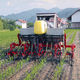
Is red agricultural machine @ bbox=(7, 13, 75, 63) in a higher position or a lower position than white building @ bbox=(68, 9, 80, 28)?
lower

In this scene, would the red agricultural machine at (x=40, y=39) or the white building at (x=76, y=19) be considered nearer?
the red agricultural machine at (x=40, y=39)

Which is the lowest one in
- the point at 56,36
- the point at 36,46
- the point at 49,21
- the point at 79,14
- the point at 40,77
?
the point at 40,77

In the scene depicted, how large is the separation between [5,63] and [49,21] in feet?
16.9

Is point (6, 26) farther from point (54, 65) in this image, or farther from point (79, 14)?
point (54, 65)

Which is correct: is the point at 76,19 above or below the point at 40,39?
above

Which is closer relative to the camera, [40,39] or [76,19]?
[40,39]

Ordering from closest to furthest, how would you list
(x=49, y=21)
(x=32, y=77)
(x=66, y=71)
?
(x=32, y=77), (x=66, y=71), (x=49, y=21)

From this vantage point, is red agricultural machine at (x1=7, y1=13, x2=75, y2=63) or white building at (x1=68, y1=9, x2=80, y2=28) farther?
white building at (x1=68, y1=9, x2=80, y2=28)

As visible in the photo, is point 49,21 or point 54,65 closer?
point 54,65

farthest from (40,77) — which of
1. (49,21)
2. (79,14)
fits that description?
(79,14)

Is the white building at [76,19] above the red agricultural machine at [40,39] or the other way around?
above

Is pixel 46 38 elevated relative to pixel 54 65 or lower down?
elevated

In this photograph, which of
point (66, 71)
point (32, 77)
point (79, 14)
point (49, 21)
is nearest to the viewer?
point (32, 77)

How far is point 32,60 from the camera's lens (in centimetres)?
957
